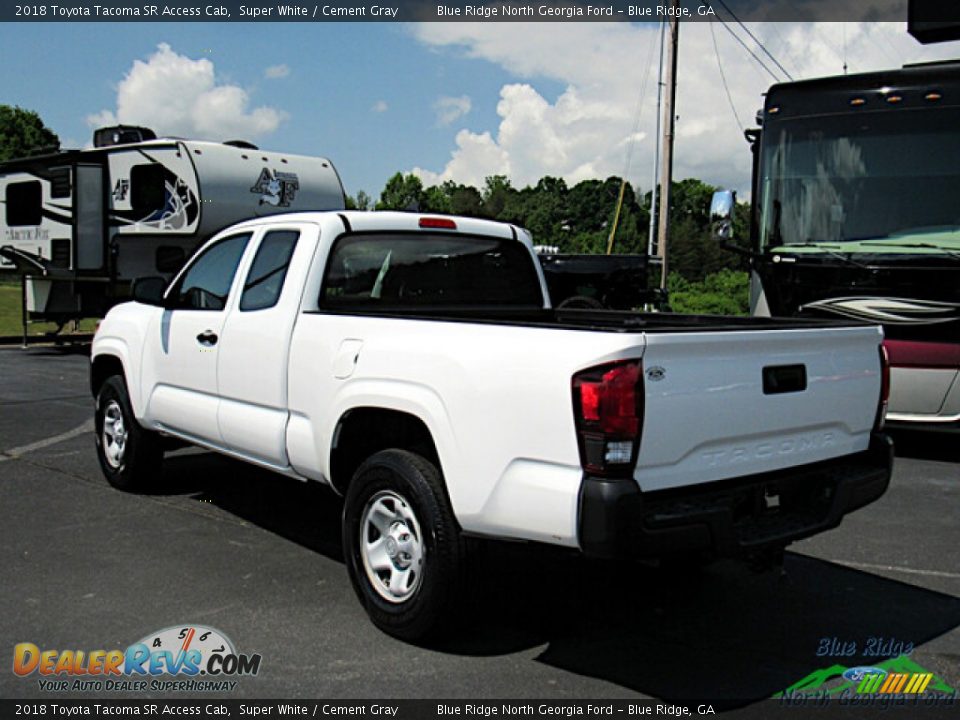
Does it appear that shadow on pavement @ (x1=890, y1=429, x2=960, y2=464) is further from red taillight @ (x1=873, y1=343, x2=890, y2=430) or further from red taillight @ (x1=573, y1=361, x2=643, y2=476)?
red taillight @ (x1=573, y1=361, x2=643, y2=476)

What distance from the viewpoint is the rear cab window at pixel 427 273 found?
211 inches

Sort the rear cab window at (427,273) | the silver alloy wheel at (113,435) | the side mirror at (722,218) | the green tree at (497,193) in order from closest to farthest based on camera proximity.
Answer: the rear cab window at (427,273) → the silver alloy wheel at (113,435) → the side mirror at (722,218) → the green tree at (497,193)

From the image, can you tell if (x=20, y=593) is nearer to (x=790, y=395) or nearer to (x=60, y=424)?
(x=790, y=395)

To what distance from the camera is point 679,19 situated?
24.2 metres

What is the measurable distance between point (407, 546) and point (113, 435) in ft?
12.0

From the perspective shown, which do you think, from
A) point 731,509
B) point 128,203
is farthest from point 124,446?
point 128,203

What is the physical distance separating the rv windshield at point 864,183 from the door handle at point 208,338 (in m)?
5.73

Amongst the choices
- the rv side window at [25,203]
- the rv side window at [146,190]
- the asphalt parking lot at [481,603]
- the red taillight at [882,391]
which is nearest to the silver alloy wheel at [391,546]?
the asphalt parking lot at [481,603]

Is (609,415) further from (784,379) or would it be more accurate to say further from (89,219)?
(89,219)

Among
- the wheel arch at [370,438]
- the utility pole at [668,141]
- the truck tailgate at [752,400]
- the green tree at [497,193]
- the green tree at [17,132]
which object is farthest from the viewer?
the green tree at [497,193]

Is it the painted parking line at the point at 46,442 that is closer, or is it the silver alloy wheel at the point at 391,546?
the silver alloy wheel at the point at 391,546

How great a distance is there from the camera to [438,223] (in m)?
5.80

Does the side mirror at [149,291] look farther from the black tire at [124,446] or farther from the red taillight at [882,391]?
the red taillight at [882,391]

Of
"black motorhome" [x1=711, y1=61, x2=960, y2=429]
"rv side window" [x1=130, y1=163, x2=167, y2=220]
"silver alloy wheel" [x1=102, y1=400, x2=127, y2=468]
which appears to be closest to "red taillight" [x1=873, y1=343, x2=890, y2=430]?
"black motorhome" [x1=711, y1=61, x2=960, y2=429]
